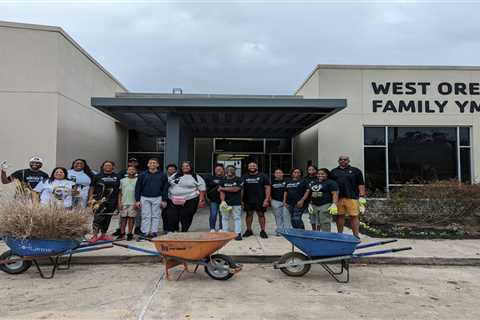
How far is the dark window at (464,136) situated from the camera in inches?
524

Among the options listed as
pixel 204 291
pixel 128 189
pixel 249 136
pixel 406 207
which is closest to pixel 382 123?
pixel 406 207

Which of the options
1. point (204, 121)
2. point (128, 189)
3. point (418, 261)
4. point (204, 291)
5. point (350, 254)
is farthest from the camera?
point (204, 121)

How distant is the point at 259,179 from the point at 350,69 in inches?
291

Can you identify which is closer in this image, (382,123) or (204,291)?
(204,291)

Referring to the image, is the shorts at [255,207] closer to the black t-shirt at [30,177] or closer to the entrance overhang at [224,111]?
the entrance overhang at [224,111]

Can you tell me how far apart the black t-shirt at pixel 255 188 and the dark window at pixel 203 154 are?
927 cm

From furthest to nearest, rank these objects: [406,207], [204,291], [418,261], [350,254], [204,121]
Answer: [204,121] < [406,207] < [418,261] < [350,254] < [204,291]

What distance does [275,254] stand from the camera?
644cm

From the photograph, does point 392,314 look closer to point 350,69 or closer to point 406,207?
point 406,207

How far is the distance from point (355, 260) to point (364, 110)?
7976 millimetres

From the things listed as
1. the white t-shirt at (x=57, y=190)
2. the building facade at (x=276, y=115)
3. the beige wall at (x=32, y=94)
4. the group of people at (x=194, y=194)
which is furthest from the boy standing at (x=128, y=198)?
the beige wall at (x=32, y=94)

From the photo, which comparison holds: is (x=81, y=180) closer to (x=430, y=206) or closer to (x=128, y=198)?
(x=128, y=198)

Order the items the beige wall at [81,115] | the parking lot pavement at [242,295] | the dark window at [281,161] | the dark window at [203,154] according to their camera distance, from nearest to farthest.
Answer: the parking lot pavement at [242,295], the beige wall at [81,115], the dark window at [281,161], the dark window at [203,154]

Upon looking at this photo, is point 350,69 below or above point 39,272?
above
